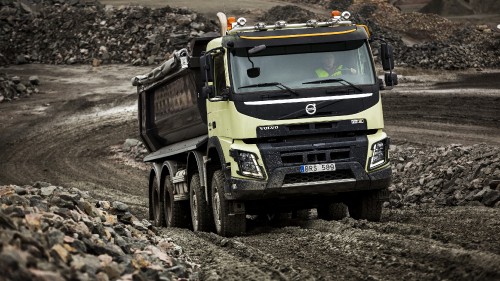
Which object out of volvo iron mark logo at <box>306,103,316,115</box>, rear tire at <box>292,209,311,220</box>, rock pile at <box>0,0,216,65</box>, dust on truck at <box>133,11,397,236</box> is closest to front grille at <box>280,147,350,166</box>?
dust on truck at <box>133,11,397,236</box>

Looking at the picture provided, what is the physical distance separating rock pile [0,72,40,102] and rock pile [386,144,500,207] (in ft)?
77.4

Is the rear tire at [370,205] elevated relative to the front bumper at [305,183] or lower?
lower

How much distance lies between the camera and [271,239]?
13047 millimetres

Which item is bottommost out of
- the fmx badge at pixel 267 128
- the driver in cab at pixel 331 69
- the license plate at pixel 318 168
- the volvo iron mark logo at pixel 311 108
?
the license plate at pixel 318 168

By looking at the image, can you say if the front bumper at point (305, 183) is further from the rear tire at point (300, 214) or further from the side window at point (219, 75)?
the rear tire at point (300, 214)

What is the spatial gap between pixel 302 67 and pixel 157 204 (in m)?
7.07

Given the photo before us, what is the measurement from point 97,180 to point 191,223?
1077 centimetres

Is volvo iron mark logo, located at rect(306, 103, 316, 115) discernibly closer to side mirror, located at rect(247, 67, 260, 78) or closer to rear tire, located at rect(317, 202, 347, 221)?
side mirror, located at rect(247, 67, 260, 78)

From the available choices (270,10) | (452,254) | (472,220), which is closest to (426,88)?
(270,10)

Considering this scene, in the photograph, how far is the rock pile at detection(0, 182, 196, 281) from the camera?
24.8ft

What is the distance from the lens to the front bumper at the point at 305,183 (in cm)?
1346

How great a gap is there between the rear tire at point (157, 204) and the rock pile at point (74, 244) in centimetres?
508

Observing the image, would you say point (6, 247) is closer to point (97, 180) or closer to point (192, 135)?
point (192, 135)

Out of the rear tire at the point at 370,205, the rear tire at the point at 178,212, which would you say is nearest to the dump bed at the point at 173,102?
the rear tire at the point at 178,212
